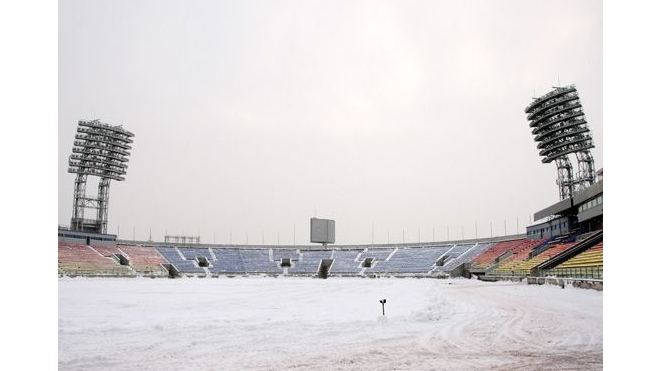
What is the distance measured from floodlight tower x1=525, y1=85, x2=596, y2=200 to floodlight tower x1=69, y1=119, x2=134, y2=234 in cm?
4029

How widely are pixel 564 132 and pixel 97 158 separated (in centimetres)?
4753

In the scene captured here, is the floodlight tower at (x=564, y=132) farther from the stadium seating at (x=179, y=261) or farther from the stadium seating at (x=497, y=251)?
the stadium seating at (x=179, y=261)

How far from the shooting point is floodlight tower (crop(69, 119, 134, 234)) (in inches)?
1842

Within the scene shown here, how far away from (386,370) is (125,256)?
181 feet

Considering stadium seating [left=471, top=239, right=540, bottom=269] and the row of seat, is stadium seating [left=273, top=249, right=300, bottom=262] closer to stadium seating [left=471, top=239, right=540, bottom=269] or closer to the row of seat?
the row of seat

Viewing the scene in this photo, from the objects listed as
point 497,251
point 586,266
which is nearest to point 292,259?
point 497,251

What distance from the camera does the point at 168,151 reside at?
1504 cm

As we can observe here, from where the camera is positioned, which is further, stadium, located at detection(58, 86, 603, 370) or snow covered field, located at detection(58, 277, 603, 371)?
stadium, located at detection(58, 86, 603, 370)

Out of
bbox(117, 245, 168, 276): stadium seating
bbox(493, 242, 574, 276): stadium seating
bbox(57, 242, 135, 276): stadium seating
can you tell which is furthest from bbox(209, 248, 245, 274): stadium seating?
bbox(493, 242, 574, 276): stadium seating

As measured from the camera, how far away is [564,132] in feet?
145

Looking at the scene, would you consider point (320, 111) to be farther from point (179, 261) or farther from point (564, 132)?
point (179, 261)

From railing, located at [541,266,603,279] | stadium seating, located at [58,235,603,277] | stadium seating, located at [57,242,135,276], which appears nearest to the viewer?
railing, located at [541,266,603,279]
